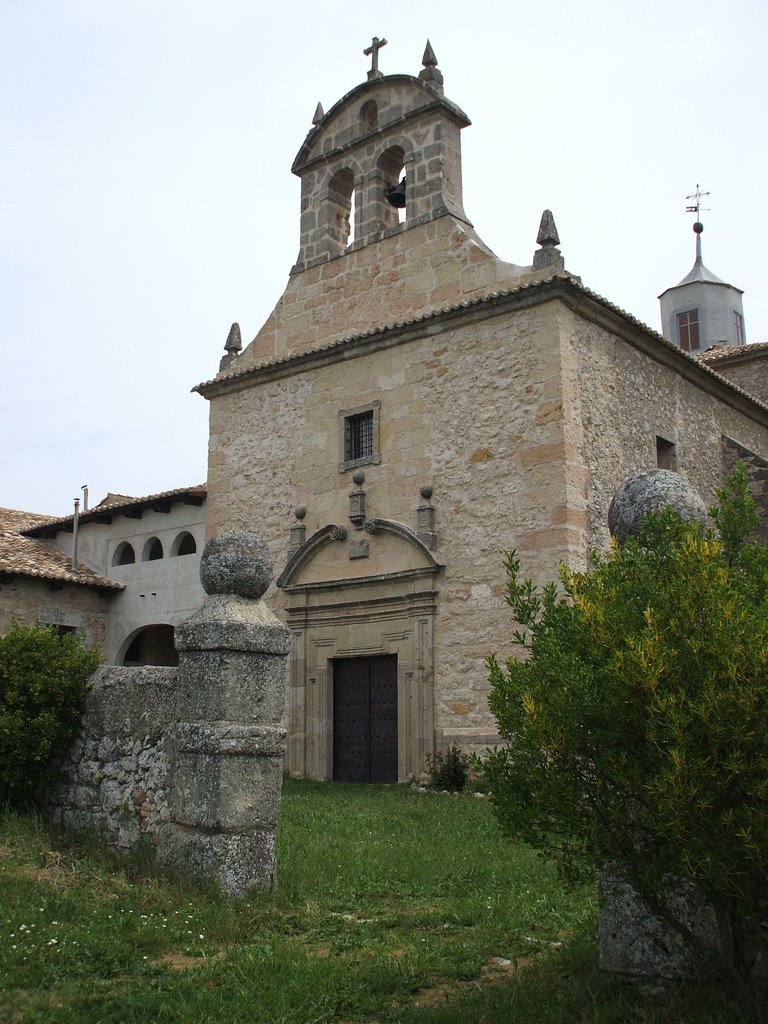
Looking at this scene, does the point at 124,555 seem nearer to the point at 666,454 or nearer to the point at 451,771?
the point at 451,771

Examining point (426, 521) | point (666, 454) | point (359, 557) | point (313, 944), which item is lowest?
point (313, 944)

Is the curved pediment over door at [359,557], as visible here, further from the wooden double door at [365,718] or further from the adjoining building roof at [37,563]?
the adjoining building roof at [37,563]

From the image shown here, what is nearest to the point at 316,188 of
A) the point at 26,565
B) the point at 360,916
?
the point at 26,565

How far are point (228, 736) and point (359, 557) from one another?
8.27 meters

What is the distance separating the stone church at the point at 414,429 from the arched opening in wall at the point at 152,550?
141 inches

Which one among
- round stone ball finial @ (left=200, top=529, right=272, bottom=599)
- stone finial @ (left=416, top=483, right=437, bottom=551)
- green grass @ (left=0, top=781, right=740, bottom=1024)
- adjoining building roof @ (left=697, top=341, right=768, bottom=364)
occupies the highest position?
adjoining building roof @ (left=697, top=341, right=768, bottom=364)

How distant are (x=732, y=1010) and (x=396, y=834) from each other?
4.87 meters

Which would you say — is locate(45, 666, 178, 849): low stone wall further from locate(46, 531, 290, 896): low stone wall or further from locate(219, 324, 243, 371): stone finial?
locate(219, 324, 243, 371): stone finial

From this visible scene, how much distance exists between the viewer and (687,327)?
92.8 ft

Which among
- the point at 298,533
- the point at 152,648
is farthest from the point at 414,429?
the point at 152,648

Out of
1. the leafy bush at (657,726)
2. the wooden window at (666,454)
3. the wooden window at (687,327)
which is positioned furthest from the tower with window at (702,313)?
the leafy bush at (657,726)

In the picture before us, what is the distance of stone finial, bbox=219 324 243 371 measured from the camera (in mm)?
16344

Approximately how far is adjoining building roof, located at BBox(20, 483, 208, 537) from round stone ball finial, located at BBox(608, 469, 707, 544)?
13.3m

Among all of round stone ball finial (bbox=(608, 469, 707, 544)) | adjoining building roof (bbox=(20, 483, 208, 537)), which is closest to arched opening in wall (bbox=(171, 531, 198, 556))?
adjoining building roof (bbox=(20, 483, 208, 537))
